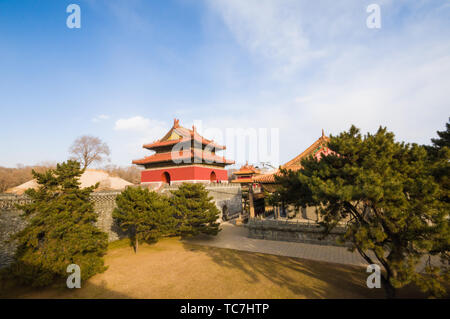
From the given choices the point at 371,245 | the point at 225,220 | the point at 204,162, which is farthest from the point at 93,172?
the point at 371,245

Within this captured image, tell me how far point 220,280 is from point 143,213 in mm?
5729

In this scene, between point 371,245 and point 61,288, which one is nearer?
point 371,245

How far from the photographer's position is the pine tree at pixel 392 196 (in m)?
4.09

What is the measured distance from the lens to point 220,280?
6.72 m

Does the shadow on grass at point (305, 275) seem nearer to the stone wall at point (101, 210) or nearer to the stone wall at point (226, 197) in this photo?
the stone wall at point (101, 210)

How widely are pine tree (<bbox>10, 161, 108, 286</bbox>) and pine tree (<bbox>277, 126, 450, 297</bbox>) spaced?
26.7 feet

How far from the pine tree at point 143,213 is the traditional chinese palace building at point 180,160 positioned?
23.6 feet

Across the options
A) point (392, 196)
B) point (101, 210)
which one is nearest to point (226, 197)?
point (101, 210)

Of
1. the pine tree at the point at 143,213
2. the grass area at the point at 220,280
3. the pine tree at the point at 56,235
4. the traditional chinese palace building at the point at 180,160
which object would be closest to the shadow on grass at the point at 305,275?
the grass area at the point at 220,280

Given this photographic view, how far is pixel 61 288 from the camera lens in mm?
6520
